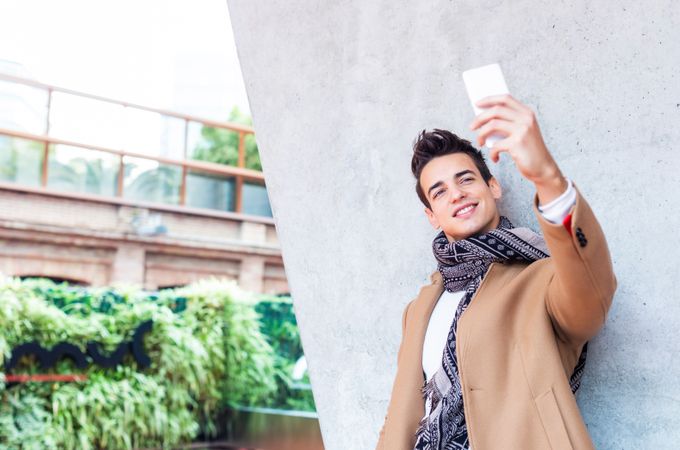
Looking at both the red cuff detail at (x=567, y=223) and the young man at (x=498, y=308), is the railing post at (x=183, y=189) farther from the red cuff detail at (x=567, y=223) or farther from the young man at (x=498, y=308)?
the red cuff detail at (x=567, y=223)

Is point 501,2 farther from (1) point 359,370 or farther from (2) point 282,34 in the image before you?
(1) point 359,370

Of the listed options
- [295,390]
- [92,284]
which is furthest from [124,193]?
[295,390]

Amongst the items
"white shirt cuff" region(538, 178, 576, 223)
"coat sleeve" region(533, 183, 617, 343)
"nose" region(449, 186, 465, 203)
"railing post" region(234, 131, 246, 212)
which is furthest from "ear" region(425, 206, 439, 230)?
"railing post" region(234, 131, 246, 212)

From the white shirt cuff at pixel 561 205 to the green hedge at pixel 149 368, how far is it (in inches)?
261

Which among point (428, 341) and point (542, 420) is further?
point (428, 341)

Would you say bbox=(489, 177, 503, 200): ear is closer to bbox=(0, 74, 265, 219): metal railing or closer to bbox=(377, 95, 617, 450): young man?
bbox=(377, 95, 617, 450): young man

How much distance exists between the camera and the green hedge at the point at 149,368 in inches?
280

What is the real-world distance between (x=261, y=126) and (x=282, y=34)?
0.32 m

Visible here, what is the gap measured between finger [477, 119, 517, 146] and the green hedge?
661cm

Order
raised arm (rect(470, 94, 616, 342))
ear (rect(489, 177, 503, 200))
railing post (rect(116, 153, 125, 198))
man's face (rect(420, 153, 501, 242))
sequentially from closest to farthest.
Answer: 1. raised arm (rect(470, 94, 616, 342))
2. man's face (rect(420, 153, 501, 242))
3. ear (rect(489, 177, 503, 200))
4. railing post (rect(116, 153, 125, 198))

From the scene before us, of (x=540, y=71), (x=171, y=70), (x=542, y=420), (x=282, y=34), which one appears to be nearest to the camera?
(x=542, y=420)

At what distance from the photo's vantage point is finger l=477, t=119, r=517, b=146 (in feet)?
4.22

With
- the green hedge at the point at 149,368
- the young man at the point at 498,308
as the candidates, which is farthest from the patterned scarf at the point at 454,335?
the green hedge at the point at 149,368

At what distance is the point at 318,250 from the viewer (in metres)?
2.41
